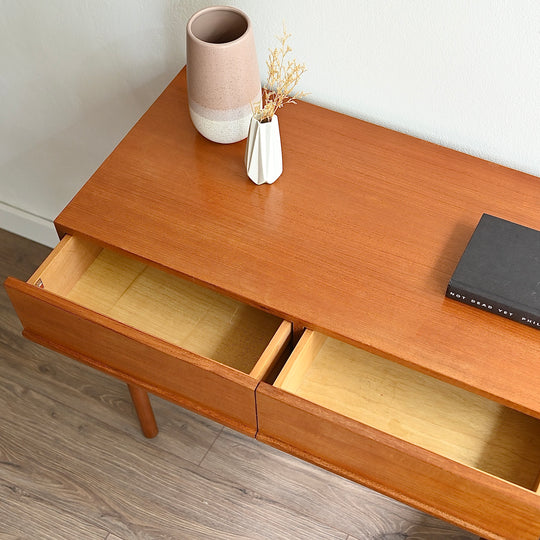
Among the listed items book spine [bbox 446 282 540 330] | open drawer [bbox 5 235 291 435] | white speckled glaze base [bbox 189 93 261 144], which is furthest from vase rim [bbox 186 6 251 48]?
book spine [bbox 446 282 540 330]

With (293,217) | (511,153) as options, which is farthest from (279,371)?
(511,153)

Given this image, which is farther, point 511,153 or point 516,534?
point 511,153

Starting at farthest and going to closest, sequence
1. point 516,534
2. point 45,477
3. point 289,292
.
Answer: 1. point 45,477
2. point 289,292
3. point 516,534

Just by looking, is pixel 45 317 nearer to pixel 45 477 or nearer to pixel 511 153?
pixel 45 477

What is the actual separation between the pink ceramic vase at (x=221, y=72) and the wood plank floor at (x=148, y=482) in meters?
0.74

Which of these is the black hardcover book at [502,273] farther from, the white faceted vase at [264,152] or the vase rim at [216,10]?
the vase rim at [216,10]

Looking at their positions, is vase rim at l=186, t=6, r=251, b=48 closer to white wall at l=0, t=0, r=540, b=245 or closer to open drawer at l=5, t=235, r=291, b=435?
white wall at l=0, t=0, r=540, b=245

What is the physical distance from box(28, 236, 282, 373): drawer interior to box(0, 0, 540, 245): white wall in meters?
0.40

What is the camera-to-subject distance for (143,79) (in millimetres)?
1450

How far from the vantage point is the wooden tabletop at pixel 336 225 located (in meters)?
1.03

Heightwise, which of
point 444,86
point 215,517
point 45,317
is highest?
point 444,86

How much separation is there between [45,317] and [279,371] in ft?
1.17

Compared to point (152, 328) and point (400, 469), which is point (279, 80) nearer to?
point (152, 328)

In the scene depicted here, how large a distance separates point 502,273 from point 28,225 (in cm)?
132
